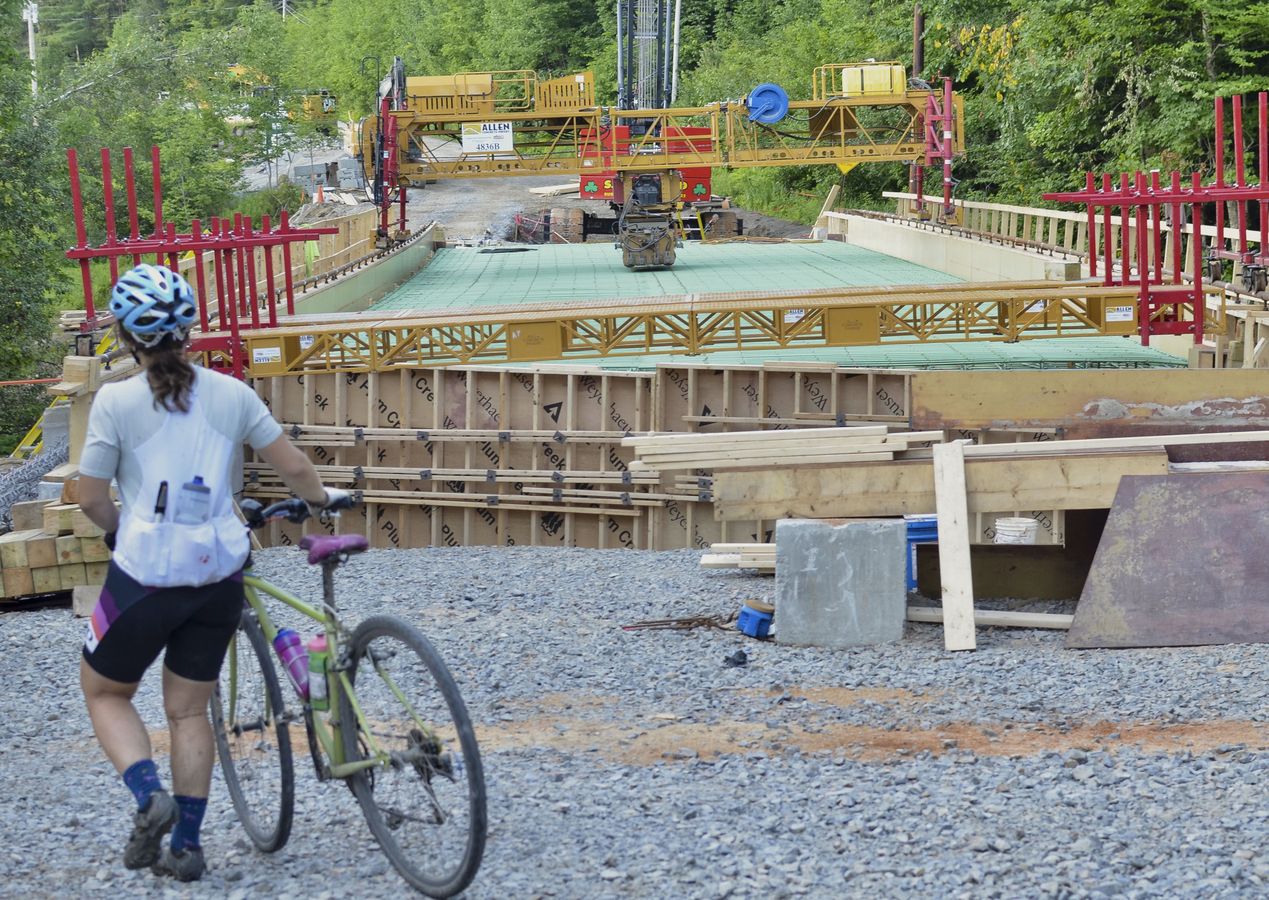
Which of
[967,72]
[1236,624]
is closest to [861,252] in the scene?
[967,72]

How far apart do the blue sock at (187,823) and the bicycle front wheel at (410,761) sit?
1.82 feet

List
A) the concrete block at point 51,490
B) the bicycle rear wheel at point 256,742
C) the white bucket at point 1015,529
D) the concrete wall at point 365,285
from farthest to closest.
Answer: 1. the concrete wall at point 365,285
2. the concrete block at point 51,490
3. the white bucket at point 1015,529
4. the bicycle rear wheel at point 256,742

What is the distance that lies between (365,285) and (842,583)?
19.9 m

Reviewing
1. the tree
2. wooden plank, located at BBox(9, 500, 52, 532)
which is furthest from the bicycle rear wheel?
the tree

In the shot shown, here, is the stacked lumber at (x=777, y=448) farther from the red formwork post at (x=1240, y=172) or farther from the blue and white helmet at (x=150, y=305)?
the red formwork post at (x=1240, y=172)

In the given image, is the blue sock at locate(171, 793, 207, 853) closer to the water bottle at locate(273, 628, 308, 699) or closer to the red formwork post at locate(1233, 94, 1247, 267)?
the water bottle at locate(273, 628, 308, 699)

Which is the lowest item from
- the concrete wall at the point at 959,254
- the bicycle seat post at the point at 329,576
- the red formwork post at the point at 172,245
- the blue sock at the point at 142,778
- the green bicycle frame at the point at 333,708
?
the blue sock at the point at 142,778

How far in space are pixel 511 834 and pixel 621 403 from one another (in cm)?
1184

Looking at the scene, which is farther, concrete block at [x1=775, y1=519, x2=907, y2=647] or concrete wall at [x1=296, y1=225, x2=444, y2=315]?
concrete wall at [x1=296, y1=225, x2=444, y2=315]

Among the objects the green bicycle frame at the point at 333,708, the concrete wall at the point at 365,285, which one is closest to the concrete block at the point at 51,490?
the green bicycle frame at the point at 333,708

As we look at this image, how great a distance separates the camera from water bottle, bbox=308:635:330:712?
5285mm

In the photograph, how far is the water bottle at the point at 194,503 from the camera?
16.5ft

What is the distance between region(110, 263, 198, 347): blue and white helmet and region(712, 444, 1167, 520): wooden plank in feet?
18.4

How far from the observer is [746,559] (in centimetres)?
→ 1183
